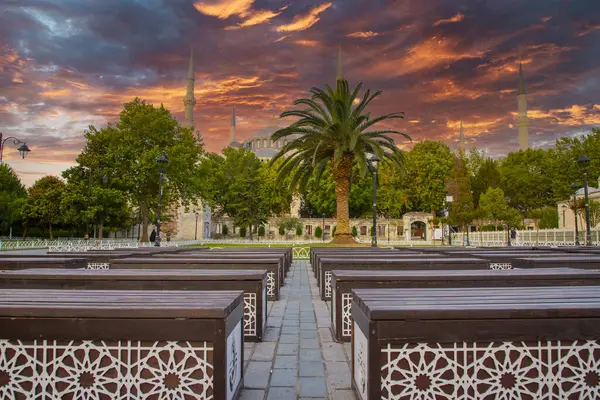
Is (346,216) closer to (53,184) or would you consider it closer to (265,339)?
(265,339)

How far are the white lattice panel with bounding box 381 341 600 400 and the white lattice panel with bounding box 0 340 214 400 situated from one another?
124cm

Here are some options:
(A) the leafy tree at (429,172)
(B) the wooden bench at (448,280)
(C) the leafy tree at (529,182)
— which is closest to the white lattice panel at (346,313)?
(B) the wooden bench at (448,280)

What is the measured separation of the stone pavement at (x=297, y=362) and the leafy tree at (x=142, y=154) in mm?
32235

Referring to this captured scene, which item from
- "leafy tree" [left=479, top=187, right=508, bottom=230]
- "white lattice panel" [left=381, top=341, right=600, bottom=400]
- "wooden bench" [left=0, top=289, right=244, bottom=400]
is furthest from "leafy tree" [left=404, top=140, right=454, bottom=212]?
"wooden bench" [left=0, top=289, right=244, bottom=400]

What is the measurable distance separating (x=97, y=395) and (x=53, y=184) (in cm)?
5547

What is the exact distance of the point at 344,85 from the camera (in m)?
24.7

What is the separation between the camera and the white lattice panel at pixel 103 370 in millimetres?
2928

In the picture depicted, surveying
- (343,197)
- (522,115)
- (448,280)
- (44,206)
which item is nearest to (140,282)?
(448,280)

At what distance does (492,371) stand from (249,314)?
11.4ft

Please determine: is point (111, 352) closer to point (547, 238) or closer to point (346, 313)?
point (346, 313)

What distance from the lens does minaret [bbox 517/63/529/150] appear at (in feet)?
299

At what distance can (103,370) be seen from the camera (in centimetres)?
294

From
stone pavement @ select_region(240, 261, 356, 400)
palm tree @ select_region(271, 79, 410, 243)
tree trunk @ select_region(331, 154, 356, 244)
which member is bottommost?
stone pavement @ select_region(240, 261, 356, 400)

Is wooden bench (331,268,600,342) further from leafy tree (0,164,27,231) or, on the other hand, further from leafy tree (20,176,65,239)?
leafy tree (0,164,27,231)
